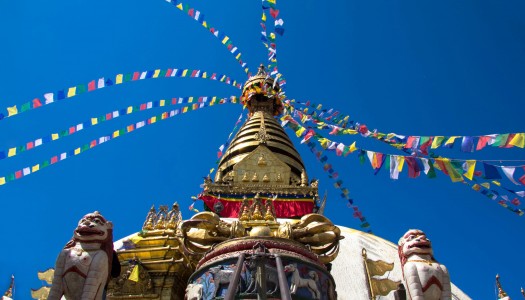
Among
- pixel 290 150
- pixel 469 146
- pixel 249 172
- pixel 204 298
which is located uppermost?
pixel 290 150

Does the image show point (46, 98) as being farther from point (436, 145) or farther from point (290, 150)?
point (290, 150)

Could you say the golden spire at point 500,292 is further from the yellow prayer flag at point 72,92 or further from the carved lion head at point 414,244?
the yellow prayer flag at point 72,92

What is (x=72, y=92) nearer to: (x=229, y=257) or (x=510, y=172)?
(x=229, y=257)

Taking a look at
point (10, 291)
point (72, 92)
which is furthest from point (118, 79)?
point (10, 291)

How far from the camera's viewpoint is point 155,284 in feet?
22.1

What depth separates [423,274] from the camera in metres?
4.93

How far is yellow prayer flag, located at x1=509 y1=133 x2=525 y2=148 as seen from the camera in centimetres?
633

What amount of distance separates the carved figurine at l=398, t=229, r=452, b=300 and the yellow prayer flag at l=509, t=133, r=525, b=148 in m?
2.26

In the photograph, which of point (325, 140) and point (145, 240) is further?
point (325, 140)

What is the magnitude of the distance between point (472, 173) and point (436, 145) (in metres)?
0.87

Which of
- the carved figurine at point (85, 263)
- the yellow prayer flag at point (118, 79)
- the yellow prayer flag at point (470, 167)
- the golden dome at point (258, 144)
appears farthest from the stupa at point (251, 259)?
the yellow prayer flag at point (118, 79)

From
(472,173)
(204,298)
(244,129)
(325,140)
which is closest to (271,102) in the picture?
(244,129)

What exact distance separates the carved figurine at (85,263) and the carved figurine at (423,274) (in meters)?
3.32

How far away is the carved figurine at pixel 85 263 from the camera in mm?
4715
